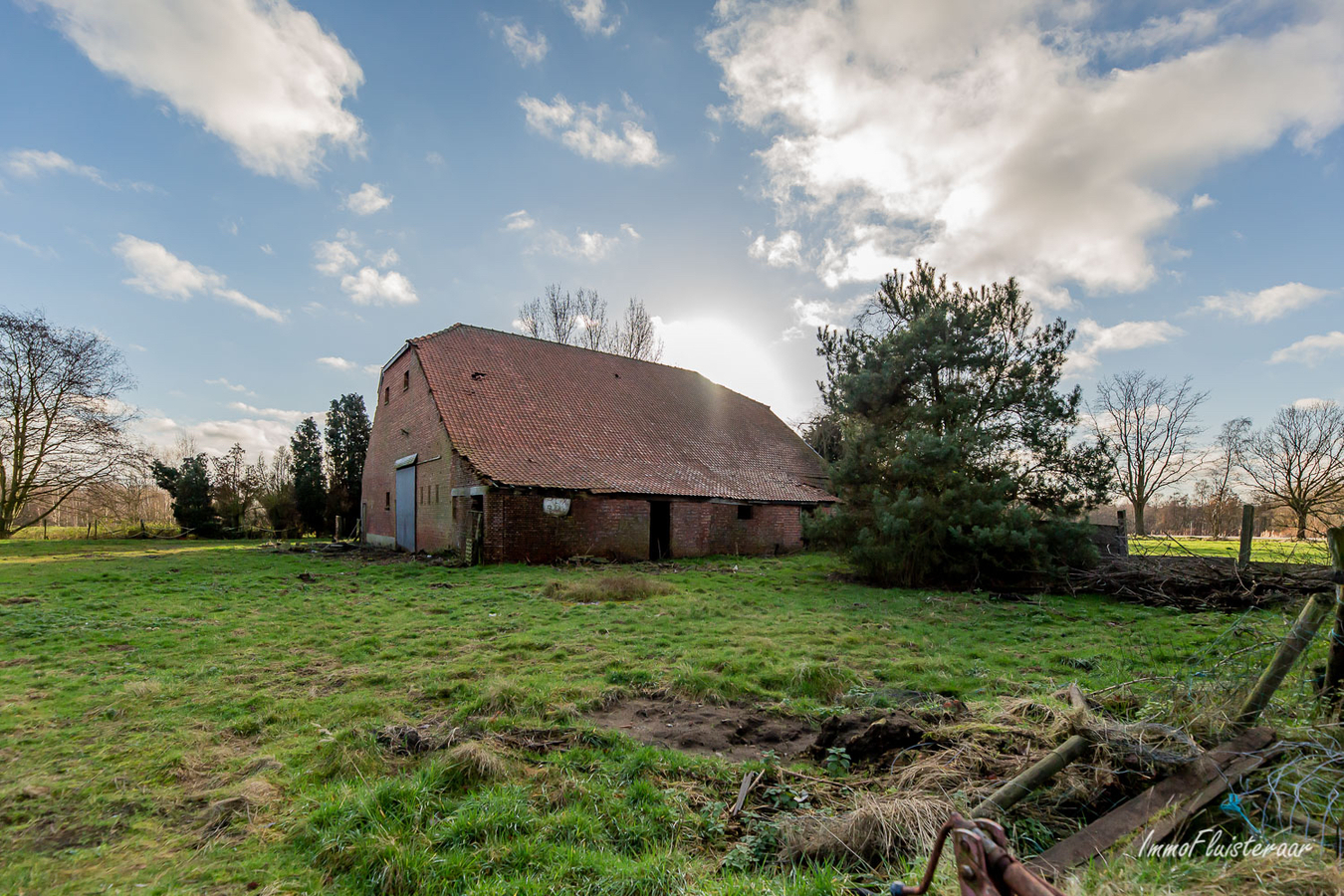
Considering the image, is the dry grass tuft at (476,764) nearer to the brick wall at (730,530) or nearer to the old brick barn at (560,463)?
the old brick barn at (560,463)

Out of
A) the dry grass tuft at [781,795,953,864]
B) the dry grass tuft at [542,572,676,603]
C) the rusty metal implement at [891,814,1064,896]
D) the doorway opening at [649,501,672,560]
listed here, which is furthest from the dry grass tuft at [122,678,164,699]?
the doorway opening at [649,501,672,560]

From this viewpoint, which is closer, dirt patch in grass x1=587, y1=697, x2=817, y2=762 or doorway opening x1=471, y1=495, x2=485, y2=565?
dirt patch in grass x1=587, y1=697, x2=817, y2=762

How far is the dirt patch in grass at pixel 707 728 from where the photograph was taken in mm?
4062

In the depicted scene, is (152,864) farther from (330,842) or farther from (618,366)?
(618,366)

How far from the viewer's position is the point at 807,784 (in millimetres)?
3359

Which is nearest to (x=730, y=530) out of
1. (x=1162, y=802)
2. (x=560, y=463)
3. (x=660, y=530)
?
(x=660, y=530)

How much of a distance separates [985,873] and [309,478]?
3558 cm

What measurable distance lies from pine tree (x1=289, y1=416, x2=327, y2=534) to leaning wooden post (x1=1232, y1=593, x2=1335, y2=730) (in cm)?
3560

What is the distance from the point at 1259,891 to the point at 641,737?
3192mm

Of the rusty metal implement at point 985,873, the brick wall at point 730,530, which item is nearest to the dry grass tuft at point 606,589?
the brick wall at point 730,530

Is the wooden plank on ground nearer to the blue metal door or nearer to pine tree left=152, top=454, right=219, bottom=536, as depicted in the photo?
the blue metal door

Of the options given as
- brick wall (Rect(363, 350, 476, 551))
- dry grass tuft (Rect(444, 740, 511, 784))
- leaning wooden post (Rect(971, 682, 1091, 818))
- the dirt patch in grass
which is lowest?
the dirt patch in grass

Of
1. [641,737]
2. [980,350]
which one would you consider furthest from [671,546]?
[641,737]

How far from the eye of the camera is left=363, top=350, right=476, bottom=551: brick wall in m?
17.2
